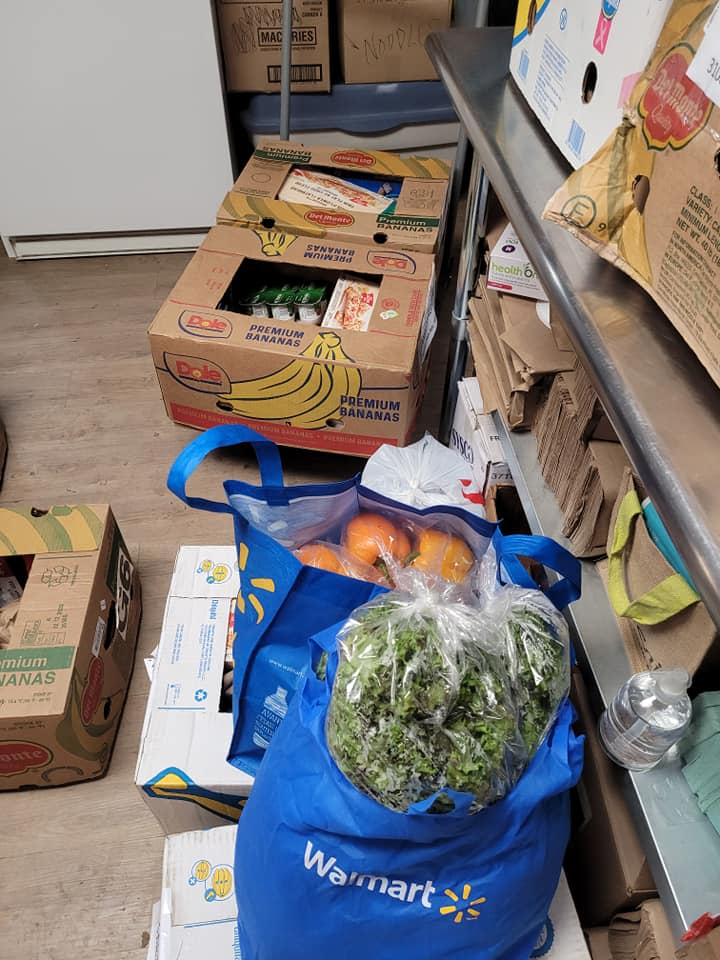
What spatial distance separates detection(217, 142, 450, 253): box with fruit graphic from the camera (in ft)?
5.78

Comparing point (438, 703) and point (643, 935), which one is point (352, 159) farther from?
point (643, 935)

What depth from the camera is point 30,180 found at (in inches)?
89.6

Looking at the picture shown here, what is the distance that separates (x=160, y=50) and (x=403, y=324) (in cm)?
128

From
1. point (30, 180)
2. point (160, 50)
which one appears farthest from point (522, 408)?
point (30, 180)

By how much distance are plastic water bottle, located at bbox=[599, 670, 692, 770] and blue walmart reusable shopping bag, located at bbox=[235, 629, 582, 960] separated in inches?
2.2

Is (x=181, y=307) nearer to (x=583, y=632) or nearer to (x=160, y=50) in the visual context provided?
(x=160, y=50)

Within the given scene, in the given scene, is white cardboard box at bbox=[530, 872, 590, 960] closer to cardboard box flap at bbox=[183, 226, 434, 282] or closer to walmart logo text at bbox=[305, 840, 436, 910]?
walmart logo text at bbox=[305, 840, 436, 910]

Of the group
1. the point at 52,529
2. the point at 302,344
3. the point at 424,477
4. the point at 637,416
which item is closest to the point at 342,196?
the point at 302,344

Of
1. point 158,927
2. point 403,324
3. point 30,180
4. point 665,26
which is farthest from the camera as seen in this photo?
point 30,180

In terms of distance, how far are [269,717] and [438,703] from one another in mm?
402

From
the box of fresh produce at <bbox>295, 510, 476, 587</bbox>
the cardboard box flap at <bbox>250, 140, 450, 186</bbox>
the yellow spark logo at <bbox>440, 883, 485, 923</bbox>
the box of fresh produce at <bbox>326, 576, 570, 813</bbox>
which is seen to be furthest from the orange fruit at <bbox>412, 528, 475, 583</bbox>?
the cardboard box flap at <bbox>250, 140, 450, 186</bbox>

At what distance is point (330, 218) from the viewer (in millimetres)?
1788

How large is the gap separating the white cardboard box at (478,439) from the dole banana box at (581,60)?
0.51m

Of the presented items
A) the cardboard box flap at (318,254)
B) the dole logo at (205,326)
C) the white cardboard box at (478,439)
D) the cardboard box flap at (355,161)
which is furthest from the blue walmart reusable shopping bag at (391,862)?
the cardboard box flap at (355,161)
